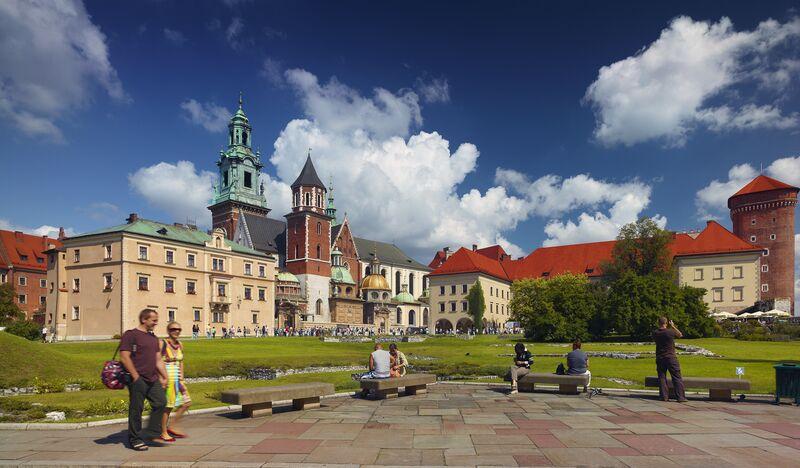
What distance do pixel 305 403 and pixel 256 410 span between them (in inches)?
59.0

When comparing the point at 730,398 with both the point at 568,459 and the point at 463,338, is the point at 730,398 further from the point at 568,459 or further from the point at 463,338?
the point at 463,338

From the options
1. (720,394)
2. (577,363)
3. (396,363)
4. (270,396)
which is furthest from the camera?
(396,363)

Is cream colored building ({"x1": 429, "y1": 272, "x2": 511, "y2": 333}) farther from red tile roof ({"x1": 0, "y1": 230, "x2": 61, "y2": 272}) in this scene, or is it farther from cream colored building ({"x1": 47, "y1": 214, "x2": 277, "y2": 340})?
red tile roof ({"x1": 0, "y1": 230, "x2": 61, "y2": 272})

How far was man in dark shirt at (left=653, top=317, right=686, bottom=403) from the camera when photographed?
1417 cm

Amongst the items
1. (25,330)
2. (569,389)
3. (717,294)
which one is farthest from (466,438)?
(717,294)

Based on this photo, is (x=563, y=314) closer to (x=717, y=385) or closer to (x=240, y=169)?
(x=717, y=385)

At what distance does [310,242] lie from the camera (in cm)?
9600

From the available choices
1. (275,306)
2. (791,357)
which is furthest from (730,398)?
(275,306)

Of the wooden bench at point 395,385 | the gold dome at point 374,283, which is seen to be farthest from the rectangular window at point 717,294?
the wooden bench at point 395,385

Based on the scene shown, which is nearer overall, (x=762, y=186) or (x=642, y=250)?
(x=642, y=250)

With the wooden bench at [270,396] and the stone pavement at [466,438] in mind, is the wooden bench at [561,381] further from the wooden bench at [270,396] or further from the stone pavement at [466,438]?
the wooden bench at [270,396]

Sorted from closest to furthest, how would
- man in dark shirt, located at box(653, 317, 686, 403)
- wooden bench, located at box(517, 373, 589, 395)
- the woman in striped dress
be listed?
the woman in striped dress → man in dark shirt, located at box(653, 317, 686, 403) → wooden bench, located at box(517, 373, 589, 395)

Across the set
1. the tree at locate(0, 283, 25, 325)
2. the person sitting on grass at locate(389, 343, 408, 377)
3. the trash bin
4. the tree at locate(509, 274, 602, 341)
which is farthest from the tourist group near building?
the trash bin

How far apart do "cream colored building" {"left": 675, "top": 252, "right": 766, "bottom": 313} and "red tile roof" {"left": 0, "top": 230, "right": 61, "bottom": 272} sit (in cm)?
9462
